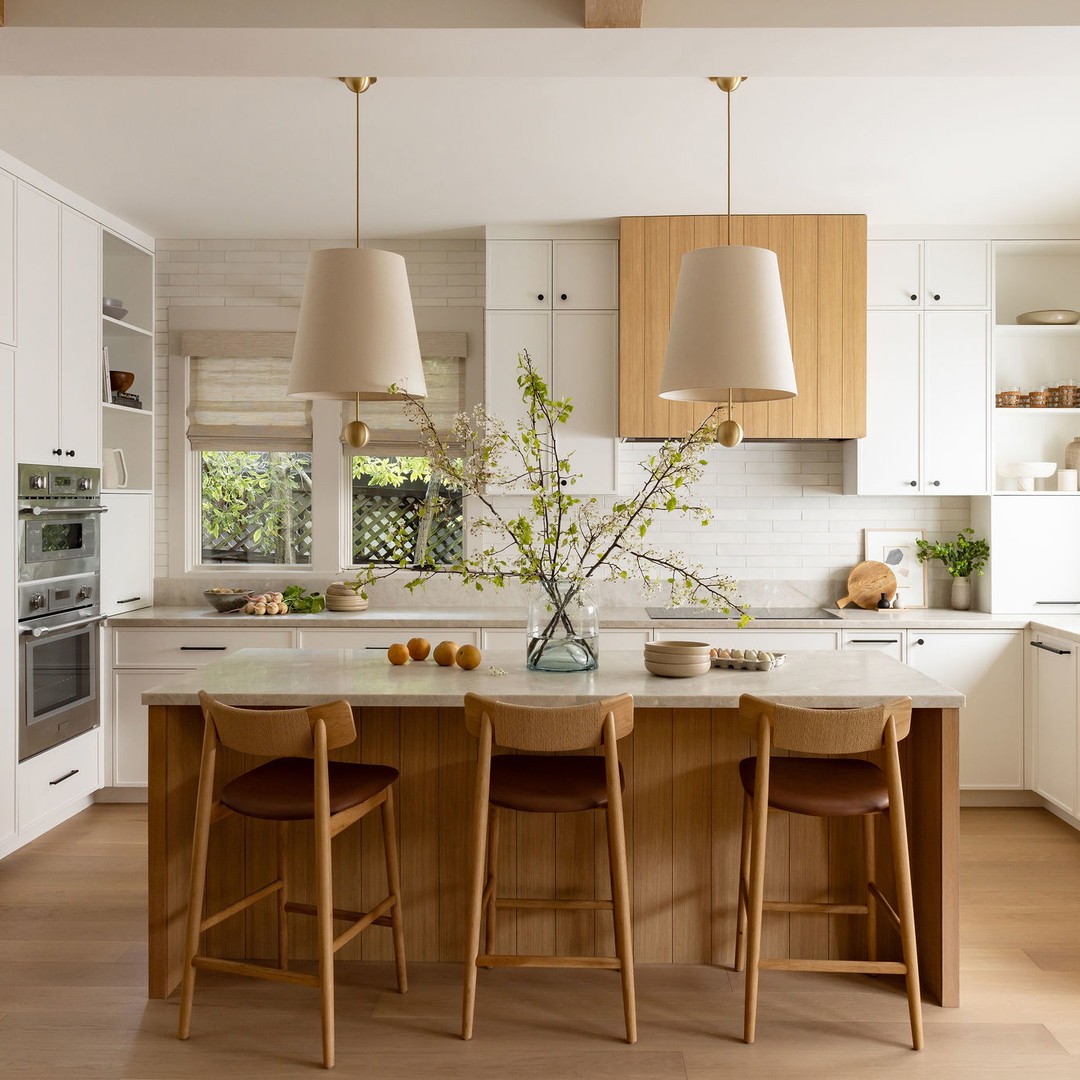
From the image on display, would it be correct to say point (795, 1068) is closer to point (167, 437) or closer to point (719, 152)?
point (719, 152)

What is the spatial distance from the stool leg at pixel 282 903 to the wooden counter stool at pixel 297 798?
0.13m

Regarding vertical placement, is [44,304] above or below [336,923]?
above

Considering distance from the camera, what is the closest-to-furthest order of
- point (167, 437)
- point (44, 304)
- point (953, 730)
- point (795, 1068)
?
1. point (795, 1068)
2. point (953, 730)
3. point (44, 304)
4. point (167, 437)

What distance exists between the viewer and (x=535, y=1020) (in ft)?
9.07

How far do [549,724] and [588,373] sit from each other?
8.94ft

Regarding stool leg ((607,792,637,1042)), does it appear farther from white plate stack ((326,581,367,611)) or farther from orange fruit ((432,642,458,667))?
white plate stack ((326,581,367,611))

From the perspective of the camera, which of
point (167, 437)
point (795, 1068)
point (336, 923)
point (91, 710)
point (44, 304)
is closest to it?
point (795, 1068)

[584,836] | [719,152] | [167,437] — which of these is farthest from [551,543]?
[167,437]

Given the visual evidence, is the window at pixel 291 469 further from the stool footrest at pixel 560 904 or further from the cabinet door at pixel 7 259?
the stool footrest at pixel 560 904

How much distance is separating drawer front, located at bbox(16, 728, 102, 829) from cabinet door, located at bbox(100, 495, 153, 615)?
2.16ft

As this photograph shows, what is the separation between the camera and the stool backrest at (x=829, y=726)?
2.51 m

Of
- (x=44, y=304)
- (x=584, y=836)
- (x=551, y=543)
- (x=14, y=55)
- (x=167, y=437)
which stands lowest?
(x=584, y=836)

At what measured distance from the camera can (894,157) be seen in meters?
3.98

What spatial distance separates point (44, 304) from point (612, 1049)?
3.63 meters
